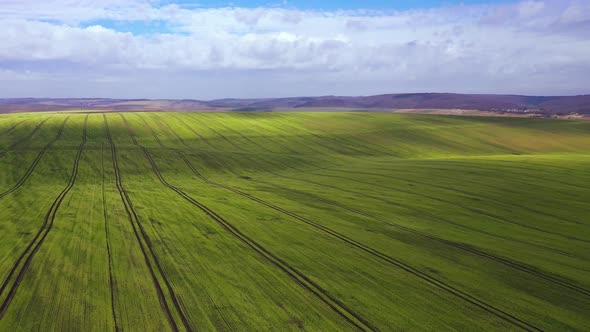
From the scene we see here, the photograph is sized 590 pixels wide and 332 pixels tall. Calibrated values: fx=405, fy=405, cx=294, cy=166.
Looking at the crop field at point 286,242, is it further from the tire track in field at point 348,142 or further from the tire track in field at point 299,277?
the tire track in field at point 348,142

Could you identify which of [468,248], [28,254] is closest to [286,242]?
[468,248]

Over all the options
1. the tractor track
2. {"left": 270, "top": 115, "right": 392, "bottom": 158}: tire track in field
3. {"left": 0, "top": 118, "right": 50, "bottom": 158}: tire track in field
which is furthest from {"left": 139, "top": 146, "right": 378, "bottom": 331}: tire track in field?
{"left": 270, "top": 115, "right": 392, "bottom": 158}: tire track in field

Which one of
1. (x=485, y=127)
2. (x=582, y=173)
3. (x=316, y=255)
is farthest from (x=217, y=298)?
(x=485, y=127)

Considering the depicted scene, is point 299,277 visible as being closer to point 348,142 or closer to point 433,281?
point 433,281

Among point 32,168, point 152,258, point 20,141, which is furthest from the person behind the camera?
point 20,141

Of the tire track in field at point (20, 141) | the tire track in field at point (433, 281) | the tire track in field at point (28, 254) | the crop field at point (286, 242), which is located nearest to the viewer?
the tire track in field at point (433, 281)

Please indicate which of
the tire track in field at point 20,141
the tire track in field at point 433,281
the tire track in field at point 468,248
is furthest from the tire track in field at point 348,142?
the tire track in field at point 20,141

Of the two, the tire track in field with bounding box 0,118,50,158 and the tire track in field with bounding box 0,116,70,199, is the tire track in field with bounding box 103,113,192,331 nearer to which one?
the tire track in field with bounding box 0,116,70,199

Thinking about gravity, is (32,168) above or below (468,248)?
above
